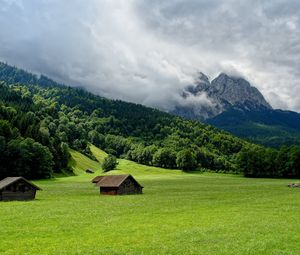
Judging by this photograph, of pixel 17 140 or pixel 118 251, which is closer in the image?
pixel 118 251

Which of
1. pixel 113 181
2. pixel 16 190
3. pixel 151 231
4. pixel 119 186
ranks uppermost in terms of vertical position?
pixel 113 181

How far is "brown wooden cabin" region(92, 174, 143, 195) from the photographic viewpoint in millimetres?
89438

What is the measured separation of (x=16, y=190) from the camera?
73.1 meters

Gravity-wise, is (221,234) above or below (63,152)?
below

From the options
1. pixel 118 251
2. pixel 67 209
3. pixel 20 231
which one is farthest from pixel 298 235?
pixel 67 209

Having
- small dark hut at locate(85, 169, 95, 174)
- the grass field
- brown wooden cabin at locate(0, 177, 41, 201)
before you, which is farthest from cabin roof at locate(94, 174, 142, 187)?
small dark hut at locate(85, 169, 95, 174)

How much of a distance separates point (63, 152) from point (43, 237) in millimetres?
142961

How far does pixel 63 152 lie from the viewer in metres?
173

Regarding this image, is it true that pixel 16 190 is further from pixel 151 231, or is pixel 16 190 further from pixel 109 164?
pixel 109 164

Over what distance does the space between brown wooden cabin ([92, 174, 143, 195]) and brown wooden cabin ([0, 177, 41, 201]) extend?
1903 centimetres

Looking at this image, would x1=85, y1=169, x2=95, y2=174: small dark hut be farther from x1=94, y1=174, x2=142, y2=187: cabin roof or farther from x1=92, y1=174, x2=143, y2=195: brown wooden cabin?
x1=92, y1=174, x2=143, y2=195: brown wooden cabin

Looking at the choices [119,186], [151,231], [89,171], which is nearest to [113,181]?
[119,186]

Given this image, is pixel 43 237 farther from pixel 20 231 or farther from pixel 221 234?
pixel 221 234

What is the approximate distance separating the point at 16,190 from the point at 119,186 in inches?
948
